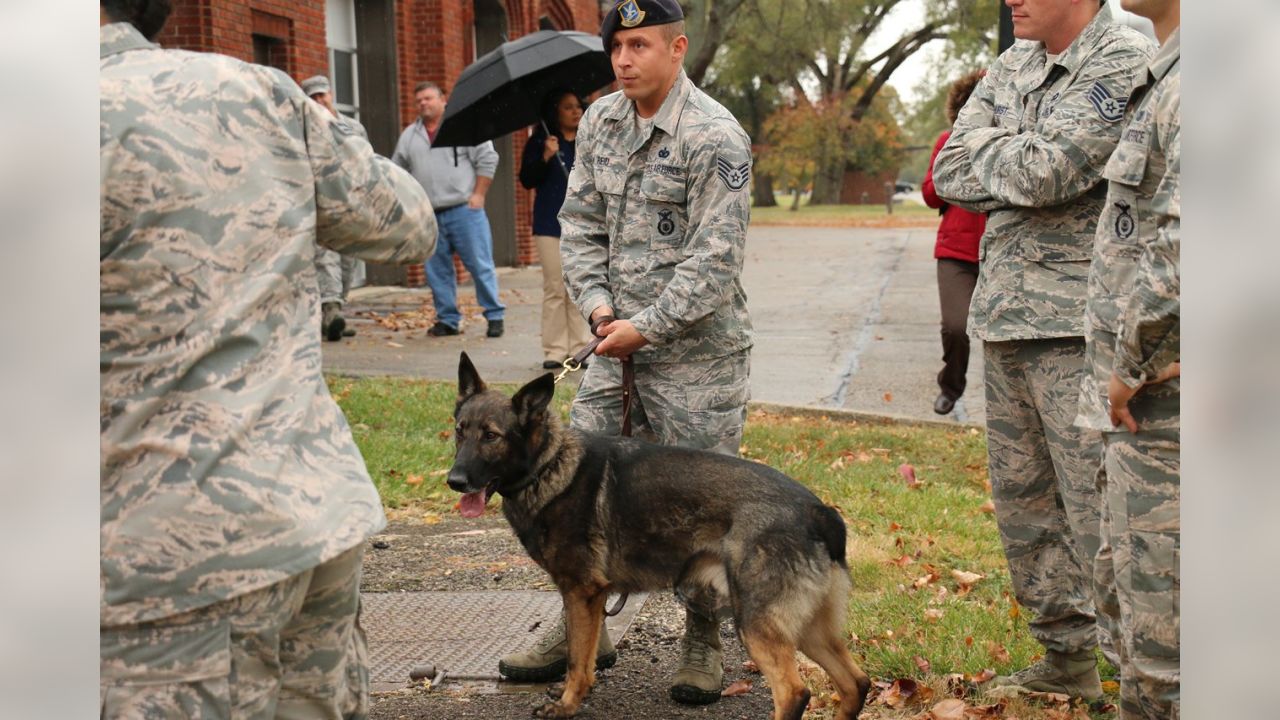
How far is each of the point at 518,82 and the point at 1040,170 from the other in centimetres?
720

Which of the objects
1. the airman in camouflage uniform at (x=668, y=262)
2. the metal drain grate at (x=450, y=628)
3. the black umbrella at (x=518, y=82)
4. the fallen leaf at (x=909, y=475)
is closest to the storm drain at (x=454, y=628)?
the metal drain grate at (x=450, y=628)

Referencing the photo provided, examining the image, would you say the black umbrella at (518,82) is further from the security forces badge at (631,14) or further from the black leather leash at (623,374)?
the black leather leash at (623,374)

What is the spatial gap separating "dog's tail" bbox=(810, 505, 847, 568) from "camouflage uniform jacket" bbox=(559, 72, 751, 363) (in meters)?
0.79

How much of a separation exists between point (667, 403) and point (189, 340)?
94.0 inches

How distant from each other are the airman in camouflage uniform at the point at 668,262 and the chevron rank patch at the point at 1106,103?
1120 mm

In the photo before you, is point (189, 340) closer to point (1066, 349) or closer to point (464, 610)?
point (1066, 349)

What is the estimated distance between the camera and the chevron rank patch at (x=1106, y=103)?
396 cm

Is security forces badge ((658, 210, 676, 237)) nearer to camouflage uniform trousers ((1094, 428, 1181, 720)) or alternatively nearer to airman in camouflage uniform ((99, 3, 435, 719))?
camouflage uniform trousers ((1094, 428, 1181, 720))

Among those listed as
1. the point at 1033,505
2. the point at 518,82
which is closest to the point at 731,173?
the point at 1033,505

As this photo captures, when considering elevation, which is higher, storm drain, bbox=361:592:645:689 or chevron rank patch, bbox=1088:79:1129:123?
chevron rank patch, bbox=1088:79:1129:123

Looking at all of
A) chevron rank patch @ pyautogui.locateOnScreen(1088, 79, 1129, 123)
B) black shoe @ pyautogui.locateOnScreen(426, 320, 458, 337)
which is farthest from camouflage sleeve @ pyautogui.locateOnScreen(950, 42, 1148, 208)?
black shoe @ pyautogui.locateOnScreen(426, 320, 458, 337)

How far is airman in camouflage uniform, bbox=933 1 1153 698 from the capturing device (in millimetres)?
4012

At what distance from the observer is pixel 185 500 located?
2.41 metres
